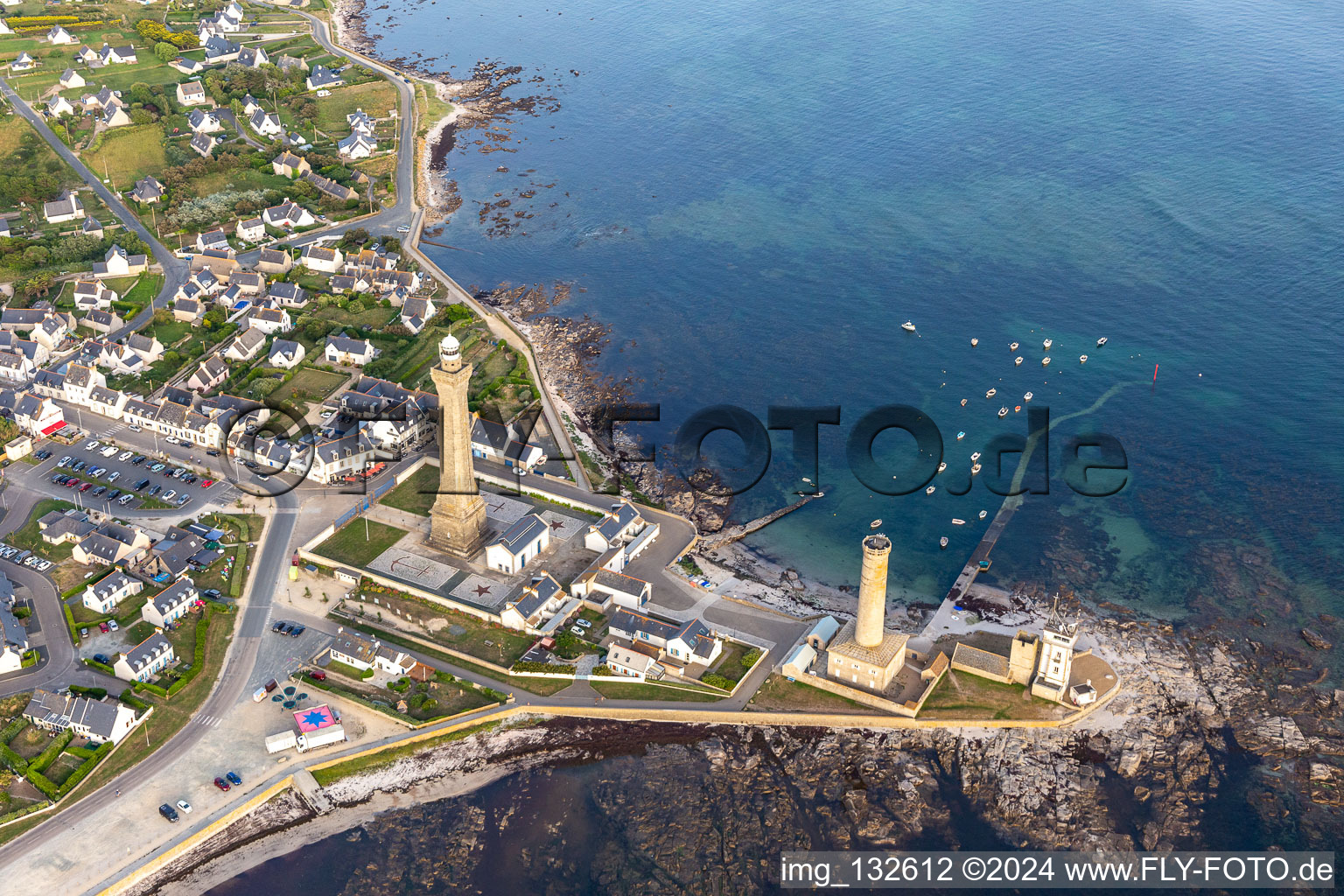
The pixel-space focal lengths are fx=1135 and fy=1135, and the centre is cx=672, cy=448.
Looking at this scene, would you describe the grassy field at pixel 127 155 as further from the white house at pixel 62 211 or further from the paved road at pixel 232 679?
the paved road at pixel 232 679

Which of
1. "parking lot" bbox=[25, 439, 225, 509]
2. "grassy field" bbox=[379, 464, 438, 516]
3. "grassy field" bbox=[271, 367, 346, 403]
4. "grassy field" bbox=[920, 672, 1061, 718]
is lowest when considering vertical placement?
"grassy field" bbox=[271, 367, 346, 403]

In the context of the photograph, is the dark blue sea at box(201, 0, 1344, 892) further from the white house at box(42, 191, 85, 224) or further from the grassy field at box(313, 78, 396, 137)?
the white house at box(42, 191, 85, 224)

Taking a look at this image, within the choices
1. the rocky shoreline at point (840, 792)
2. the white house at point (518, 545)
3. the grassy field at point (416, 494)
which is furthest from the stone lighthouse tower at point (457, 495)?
the rocky shoreline at point (840, 792)

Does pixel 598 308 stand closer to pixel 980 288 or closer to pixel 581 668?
pixel 980 288

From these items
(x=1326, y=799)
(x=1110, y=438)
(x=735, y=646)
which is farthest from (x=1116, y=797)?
(x=1110, y=438)

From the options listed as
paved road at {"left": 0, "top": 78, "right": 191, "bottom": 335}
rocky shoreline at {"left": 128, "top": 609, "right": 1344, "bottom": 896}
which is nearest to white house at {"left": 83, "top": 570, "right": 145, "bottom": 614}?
rocky shoreline at {"left": 128, "top": 609, "right": 1344, "bottom": 896}

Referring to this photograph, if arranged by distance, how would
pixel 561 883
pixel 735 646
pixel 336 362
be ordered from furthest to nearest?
pixel 336 362 → pixel 735 646 → pixel 561 883
